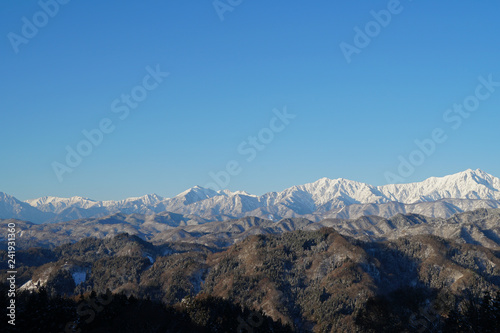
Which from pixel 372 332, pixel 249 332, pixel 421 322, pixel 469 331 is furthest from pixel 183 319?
pixel 469 331

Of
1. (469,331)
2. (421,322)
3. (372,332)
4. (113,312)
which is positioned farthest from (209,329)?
(469,331)

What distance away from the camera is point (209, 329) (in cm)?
18412

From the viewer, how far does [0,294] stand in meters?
156

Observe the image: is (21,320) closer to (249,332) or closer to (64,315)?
(64,315)

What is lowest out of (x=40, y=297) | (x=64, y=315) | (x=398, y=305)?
(x=398, y=305)

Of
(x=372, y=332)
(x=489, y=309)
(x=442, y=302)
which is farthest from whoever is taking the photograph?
(x=442, y=302)

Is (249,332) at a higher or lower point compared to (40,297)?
lower

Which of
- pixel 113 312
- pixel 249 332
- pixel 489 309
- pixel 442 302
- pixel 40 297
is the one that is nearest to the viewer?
pixel 489 309

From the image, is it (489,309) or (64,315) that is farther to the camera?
(64,315)

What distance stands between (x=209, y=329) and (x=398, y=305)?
282 ft

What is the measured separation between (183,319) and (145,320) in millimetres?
24257

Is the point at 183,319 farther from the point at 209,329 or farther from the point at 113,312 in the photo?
the point at 113,312

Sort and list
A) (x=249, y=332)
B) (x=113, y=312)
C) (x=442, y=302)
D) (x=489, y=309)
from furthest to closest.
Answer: (x=249, y=332)
(x=113, y=312)
(x=442, y=302)
(x=489, y=309)

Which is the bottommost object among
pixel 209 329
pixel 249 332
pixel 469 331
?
pixel 469 331
